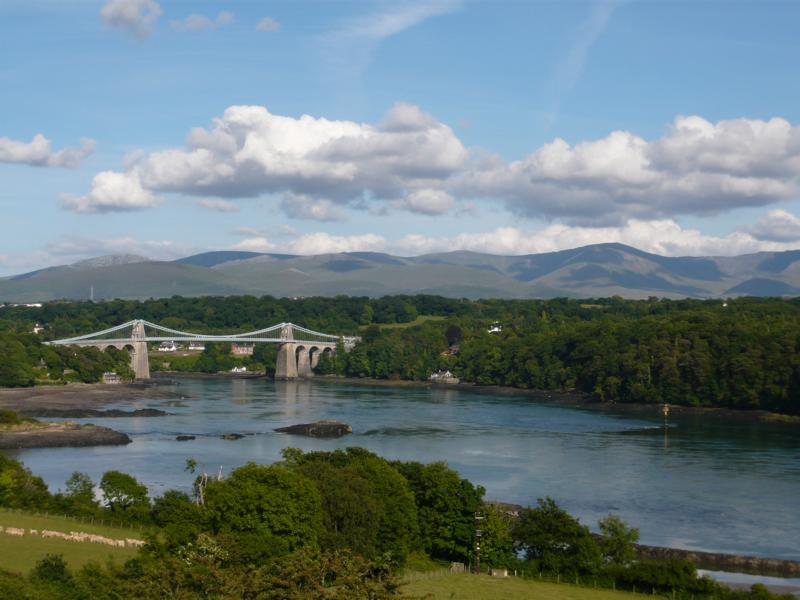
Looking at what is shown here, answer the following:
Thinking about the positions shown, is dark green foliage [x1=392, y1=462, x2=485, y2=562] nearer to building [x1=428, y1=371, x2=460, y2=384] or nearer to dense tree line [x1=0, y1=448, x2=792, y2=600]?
dense tree line [x1=0, y1=448, x2=792, y2=600]

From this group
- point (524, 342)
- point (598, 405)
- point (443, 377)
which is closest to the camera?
point (598, 405)

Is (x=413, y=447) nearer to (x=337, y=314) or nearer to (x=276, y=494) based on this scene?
(x=276, y=494)

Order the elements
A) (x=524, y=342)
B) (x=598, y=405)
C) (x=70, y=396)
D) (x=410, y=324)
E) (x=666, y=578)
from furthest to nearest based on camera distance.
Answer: (x=410, y=324)
(x=524, y=342)
(x=598, y=405)
(x=70, y=396)
(x=666, y=578)

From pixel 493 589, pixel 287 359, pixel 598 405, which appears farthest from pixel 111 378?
pixel 493 589

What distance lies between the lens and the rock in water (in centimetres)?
3978

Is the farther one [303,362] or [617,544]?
[303,362]

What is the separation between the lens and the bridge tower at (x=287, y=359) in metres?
81.6

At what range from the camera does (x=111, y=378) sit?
65.8 metres

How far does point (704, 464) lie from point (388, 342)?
161 feet

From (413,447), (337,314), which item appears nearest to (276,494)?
(413,447)

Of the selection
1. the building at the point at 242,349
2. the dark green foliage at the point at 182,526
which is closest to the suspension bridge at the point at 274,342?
the building at the point at 242,349

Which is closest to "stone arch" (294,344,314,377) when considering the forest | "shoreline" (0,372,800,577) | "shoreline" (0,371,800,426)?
the forest

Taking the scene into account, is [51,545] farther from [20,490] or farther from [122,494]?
[20,490]

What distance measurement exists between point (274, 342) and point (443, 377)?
1936 centimetres
